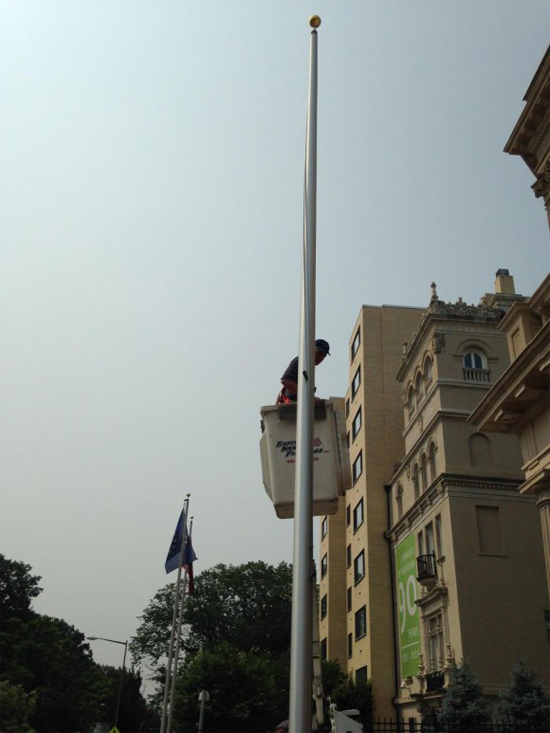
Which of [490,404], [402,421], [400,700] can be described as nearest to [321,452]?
[490,404]

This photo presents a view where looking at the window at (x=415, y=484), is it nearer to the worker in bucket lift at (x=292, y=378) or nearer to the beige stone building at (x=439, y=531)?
the beige stone building at (x=439, y=531)

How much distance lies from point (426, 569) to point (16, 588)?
150ft

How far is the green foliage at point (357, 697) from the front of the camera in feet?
127

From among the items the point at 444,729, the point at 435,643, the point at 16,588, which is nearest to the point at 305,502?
the point at 444,729

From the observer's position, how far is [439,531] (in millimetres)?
33469

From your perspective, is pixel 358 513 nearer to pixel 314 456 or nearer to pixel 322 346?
pixel 322 346

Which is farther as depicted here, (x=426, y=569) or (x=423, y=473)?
(x=423, y=473)

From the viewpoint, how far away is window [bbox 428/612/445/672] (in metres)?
31.8

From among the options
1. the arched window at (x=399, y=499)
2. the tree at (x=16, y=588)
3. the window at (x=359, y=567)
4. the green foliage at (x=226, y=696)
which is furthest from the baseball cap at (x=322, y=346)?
the tree at (x=16, y=588)

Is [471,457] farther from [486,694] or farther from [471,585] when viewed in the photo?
[486,694]

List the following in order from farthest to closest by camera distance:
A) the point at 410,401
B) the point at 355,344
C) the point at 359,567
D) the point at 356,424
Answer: the point at 355,344, the point at 356,424, the point at 359,567, the point at 410,401

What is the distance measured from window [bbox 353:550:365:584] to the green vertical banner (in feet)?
14.4

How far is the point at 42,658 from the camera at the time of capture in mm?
58094

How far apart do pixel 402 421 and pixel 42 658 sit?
35.7 meters
